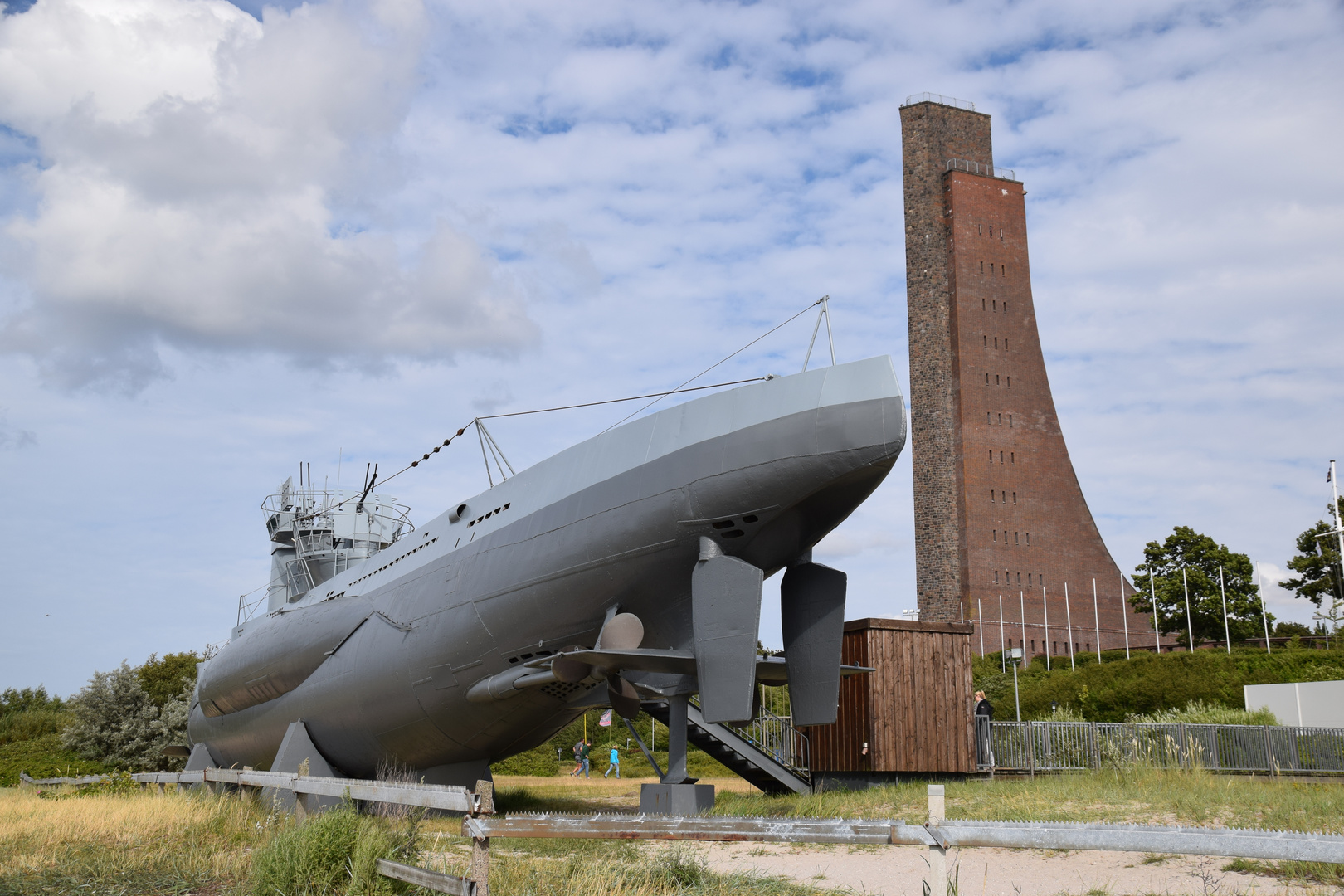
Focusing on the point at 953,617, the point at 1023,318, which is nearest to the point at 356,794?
the point at 953,617

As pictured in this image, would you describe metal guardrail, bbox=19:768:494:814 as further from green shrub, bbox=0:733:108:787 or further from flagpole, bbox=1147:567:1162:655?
flagpole, bbox=1147:567:1162:655

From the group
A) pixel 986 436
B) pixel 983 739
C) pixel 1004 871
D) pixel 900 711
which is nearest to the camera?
pixel 1004 871

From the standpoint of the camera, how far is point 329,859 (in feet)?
24.2

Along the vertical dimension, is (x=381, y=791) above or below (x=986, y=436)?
below

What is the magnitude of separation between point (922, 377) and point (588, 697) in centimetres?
5361

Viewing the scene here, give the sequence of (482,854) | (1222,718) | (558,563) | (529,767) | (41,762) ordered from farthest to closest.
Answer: (529,767) → (41,762) → (1222,718) → (558,563) → (482,854)

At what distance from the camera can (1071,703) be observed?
118 feet

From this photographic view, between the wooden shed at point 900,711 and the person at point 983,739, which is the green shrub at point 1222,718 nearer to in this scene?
the person at point 983,739

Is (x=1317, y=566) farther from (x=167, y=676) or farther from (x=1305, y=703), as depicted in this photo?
(x=167, y=676)

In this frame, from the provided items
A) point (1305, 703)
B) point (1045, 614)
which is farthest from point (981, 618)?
point (1305, 703)

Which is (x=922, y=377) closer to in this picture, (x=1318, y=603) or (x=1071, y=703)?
(x=1318, y=603)

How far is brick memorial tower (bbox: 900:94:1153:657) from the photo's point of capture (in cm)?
6109

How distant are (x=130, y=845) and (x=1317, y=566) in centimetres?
5014

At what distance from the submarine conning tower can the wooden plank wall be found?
12.1m
